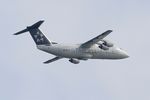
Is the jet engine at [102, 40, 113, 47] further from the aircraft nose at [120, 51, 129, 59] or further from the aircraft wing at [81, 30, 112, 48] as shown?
the aircraft nose at [120, 51, 129, 59]

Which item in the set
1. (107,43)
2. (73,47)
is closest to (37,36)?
(73,47)

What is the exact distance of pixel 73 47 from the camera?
405 ft

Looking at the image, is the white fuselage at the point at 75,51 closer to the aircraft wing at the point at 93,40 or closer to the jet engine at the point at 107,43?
the aircraft wing at the point at 93,40

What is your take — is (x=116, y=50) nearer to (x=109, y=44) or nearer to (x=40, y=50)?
(x=109, y=44)

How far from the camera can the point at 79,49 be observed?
4862 inches

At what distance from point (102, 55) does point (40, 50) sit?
9.83m

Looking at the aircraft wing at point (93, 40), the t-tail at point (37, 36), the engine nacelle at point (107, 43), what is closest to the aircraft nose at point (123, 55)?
the engine nacelle at point (107, 43)

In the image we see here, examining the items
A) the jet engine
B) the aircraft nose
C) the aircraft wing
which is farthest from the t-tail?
the aircraft nose

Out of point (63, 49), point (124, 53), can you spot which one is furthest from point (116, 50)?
point (63, 49)

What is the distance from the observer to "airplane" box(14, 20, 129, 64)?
4830 inches

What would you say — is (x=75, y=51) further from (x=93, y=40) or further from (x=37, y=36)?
(x=37, y=36)

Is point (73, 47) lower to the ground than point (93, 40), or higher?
lower

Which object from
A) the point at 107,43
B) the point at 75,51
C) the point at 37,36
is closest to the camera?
the point at 75,51

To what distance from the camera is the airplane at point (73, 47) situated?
123m
